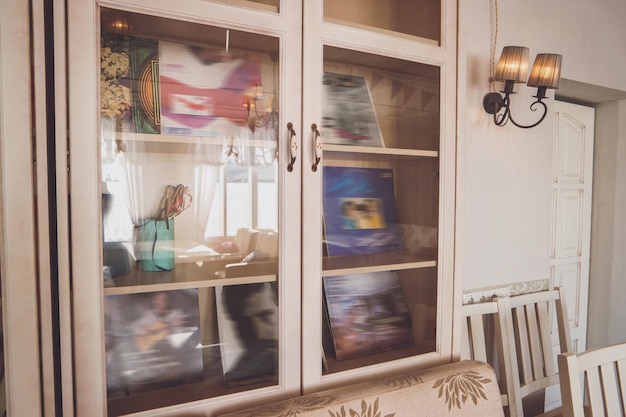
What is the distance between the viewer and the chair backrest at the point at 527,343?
1.67m

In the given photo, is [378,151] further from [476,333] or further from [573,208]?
[573,208]

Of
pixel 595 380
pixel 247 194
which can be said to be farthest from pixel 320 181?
pixel 595 380

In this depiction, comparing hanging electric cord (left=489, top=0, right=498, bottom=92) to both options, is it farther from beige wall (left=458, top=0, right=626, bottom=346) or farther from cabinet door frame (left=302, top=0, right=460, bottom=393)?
cabinet door frame (left=302, top=0, right=460, bottom=393)

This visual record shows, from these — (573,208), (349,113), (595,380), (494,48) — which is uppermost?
(494,48)

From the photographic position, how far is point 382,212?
1.27 meters

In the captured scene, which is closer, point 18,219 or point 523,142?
point 18,219

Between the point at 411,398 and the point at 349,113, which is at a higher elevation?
the point at 349,113

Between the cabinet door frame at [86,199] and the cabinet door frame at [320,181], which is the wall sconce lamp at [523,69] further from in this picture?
the cabinet door frame at [86,199]

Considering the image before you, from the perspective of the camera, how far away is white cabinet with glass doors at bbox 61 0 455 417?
850 millimetres

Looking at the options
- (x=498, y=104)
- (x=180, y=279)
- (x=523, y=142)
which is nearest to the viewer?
(x=180, y=279)

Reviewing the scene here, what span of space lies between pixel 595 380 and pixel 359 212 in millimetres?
857

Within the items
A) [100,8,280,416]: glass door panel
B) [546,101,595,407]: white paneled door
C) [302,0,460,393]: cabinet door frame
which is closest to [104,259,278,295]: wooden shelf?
[100,8,280,416]: glass door panel

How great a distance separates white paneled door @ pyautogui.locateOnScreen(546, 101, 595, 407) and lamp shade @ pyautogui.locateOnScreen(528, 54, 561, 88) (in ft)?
2.44

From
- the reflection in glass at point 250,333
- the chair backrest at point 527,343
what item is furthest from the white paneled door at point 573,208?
the reflection in glass at point 250,333
